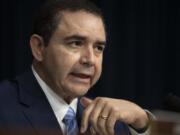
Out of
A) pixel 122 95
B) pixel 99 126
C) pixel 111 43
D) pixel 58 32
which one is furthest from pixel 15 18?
pixel 99 126

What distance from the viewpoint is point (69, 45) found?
4.41ft

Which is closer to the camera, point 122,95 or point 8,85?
point 8,85

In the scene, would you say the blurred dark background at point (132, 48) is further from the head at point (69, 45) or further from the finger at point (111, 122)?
the finger at point (111, 122)

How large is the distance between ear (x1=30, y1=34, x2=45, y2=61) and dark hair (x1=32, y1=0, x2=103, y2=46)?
→ 2cm

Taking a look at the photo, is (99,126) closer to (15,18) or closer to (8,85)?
(8,85)

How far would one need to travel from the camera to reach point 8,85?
1.33 meters

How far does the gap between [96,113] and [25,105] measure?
27cm

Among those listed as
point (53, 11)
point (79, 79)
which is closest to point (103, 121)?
point (79, 79)

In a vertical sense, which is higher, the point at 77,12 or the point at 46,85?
the point at 77,12

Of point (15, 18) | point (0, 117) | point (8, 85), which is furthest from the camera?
point (15, 18)

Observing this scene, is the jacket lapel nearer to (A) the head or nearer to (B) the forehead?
(A) the head

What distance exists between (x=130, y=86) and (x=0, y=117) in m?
1.98

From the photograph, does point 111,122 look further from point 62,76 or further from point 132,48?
point 132,48

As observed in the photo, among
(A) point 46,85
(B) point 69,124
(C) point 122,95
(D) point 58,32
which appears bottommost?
(C) point 122,95
